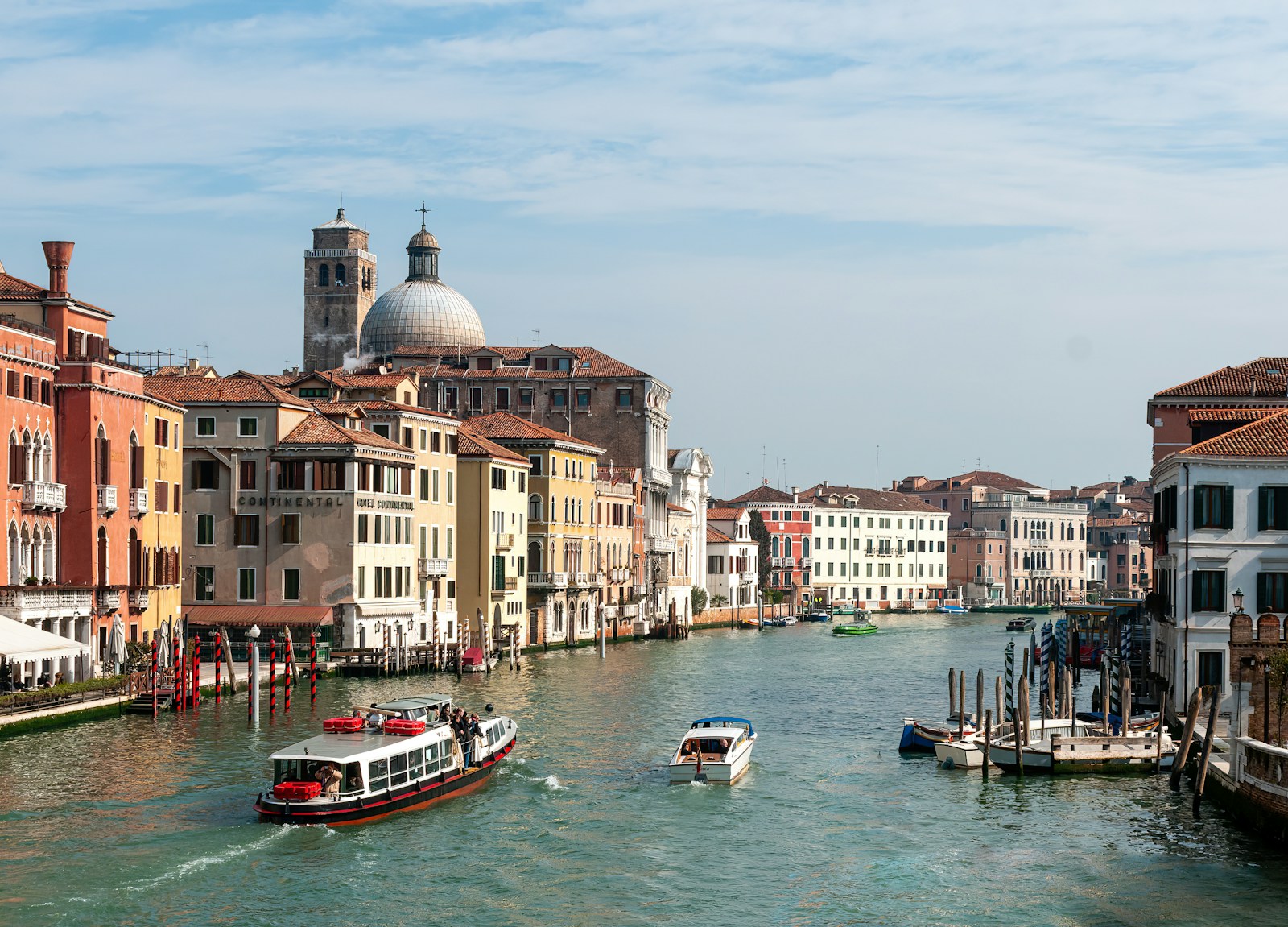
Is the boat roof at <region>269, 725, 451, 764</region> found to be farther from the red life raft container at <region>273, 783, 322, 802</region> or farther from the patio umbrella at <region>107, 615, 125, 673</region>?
the patio umbrella at <region>107, 615, 125, 673</region>

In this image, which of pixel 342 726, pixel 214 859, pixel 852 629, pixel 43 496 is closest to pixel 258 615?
pixel 43 496

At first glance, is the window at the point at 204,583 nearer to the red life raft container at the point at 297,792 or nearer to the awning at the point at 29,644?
the awning at the point at 29,644

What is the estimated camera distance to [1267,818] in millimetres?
26375

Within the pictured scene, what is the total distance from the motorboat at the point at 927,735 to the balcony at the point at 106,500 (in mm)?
20473

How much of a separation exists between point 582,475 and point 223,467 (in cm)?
2279

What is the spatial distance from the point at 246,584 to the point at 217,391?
19.6 feet

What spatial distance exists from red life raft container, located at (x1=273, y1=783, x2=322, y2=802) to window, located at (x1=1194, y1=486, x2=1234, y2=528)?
59.6 ft

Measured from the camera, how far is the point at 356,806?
28.5 m

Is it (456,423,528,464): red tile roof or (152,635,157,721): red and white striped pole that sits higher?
(456,423,528,464): red tile roof

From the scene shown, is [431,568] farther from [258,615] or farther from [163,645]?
[163,645]

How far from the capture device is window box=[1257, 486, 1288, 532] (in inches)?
1411

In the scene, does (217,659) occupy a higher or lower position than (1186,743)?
higher

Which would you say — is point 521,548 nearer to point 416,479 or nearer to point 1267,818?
point 416,479

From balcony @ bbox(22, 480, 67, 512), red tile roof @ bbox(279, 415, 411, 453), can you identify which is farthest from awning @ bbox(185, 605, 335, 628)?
balcony @ bbox(22, 480, 67, 512)
